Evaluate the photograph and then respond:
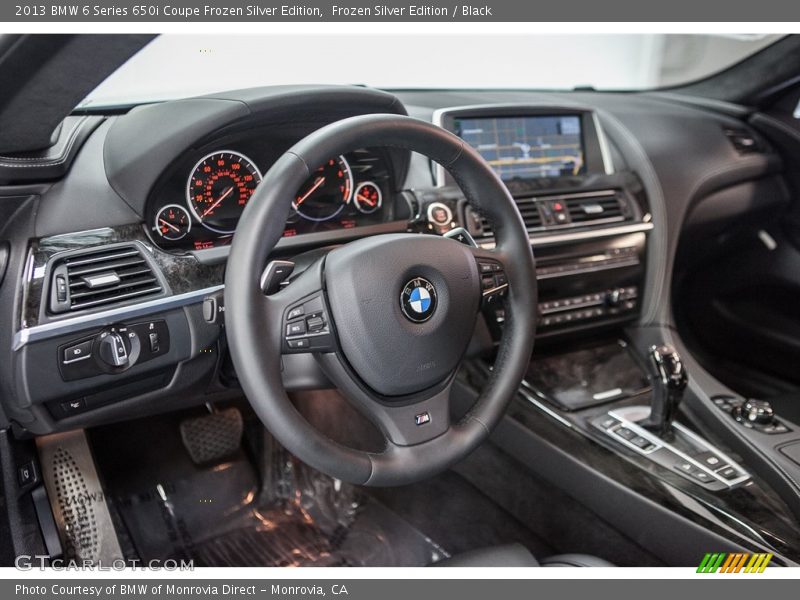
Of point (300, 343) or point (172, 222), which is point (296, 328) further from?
point (172, 222)

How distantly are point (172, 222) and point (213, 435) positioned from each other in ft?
2.53

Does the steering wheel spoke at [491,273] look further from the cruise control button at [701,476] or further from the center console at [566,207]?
the cruise control button at [701,476]

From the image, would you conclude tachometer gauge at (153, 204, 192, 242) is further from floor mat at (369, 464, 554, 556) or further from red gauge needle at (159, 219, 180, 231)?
floor mat at (369, 464, 554, 556)

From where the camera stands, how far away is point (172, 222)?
1.40 meters

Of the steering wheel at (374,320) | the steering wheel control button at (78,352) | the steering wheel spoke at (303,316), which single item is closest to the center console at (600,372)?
the steering wheel at (374,320)

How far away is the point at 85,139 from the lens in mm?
1400

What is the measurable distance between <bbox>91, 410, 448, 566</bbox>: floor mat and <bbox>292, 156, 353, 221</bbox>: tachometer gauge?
2.52 feet

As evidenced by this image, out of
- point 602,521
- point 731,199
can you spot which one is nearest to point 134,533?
point 602,521

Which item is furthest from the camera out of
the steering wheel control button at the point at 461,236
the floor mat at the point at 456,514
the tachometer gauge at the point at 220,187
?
the floor mat at the point at 456,514

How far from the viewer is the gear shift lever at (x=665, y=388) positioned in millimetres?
1616

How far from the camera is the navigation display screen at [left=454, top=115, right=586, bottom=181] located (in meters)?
1.85

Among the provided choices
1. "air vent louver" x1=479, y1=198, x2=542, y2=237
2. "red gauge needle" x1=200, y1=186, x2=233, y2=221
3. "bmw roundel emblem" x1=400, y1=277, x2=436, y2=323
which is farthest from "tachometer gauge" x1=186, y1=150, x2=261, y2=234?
"air vent louver" x1=479, y1=198, x2=542, y2=237

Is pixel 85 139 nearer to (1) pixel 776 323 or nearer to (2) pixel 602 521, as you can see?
(2) pixel 602 521

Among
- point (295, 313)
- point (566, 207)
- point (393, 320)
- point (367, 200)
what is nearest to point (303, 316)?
point (295, 313)
